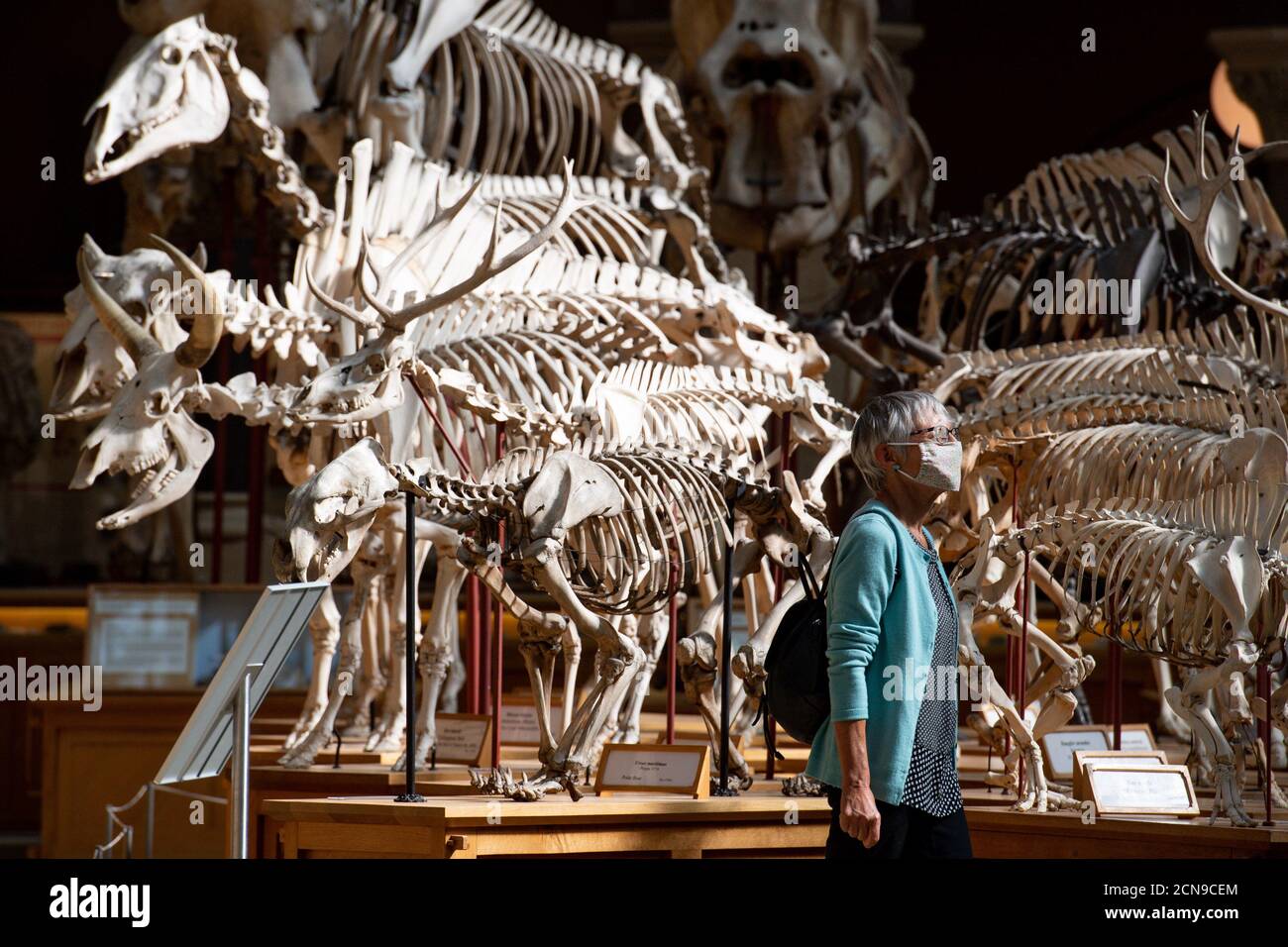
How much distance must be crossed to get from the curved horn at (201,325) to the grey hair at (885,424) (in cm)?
332

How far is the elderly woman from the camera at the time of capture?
4258 mm

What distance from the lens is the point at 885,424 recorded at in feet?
14.6

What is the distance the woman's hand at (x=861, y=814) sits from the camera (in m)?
4.18

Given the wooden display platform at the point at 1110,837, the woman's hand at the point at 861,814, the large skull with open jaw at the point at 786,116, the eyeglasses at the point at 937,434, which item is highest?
the large skull with open jaw at the point at 786,116

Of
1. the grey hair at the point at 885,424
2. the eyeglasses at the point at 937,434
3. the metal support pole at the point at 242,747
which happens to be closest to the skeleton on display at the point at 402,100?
the metal support pole at the point at 242,747

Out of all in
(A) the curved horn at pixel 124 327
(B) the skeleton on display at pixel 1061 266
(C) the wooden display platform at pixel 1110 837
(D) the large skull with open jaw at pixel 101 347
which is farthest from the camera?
(B) the skeleton on display at pixel 1061 266

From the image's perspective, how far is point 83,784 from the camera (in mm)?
8891

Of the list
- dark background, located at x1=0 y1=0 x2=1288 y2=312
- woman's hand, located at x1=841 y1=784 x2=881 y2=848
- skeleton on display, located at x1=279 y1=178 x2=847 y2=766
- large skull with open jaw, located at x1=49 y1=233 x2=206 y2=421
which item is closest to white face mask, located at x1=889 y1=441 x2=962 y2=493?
woman's hand, located at x1=841 y1=784 x2=881 y2=848

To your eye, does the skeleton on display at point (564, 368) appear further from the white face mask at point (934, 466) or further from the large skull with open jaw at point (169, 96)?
the white face mask at point (934, 466)

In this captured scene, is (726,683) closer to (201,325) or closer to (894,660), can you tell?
(894,660)

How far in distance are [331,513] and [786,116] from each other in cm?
623

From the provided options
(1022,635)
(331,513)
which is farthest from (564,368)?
(1022,635)

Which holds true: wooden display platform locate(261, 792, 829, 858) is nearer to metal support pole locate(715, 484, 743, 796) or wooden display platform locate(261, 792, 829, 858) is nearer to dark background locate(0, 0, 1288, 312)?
metal support pole locate(715, 484, 743, 796)
